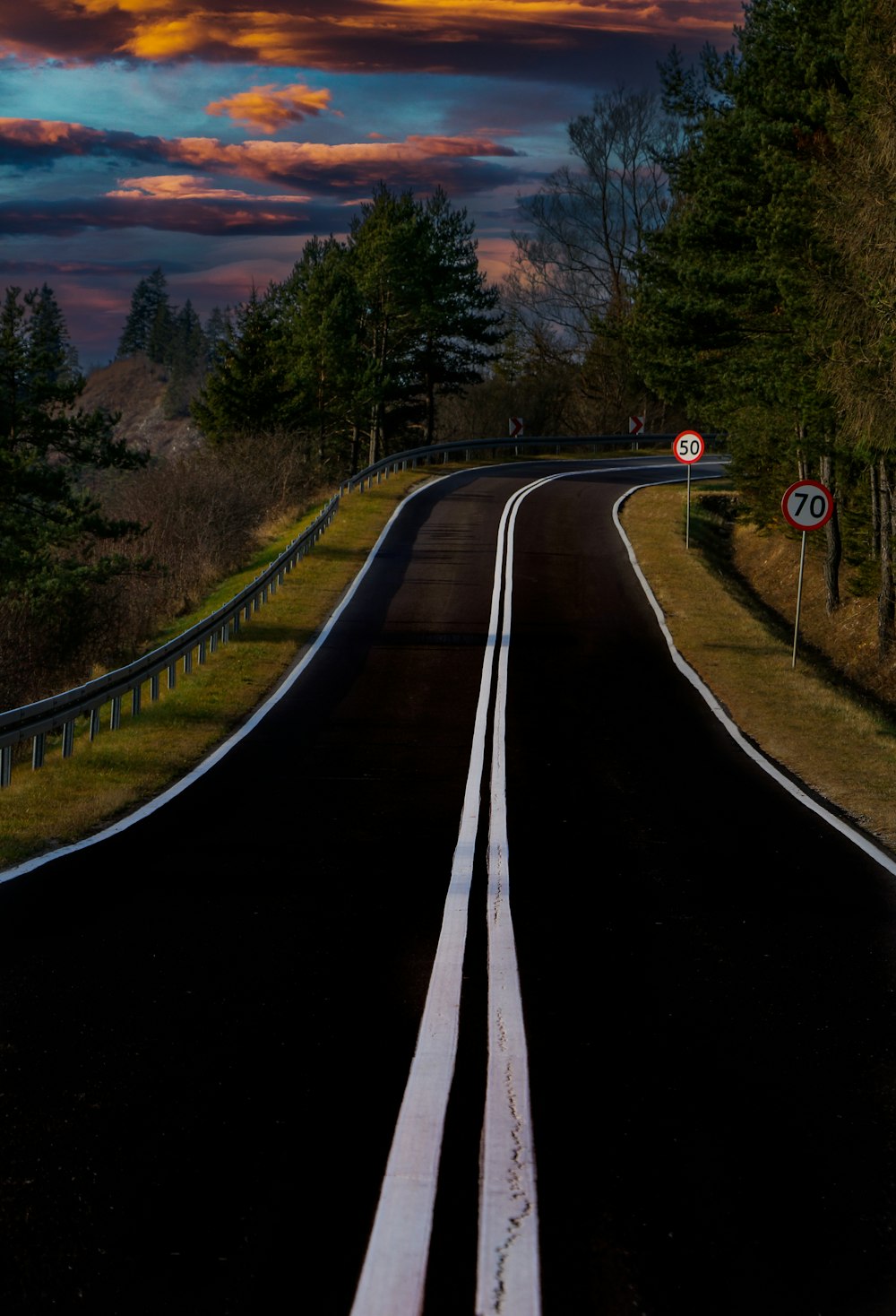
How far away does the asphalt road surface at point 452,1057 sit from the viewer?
3.90m

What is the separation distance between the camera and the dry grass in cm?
1439

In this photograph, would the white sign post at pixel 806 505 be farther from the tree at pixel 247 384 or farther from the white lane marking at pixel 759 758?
the tree at pixel 247 384

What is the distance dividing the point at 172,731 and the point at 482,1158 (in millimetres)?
12417

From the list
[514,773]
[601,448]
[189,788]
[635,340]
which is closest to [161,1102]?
[189,788]

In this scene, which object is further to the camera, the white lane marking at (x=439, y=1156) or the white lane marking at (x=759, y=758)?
the white lane marking at (x=759, y=758)

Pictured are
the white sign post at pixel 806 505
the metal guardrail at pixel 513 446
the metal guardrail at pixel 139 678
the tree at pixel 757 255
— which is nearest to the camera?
the metal guardrail at pixel 139 678

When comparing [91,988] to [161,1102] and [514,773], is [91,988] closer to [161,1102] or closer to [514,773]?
[161,1102]

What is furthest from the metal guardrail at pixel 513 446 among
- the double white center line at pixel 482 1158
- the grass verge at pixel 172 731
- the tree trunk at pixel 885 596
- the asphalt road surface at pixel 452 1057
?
the double white center line at pixel 482 1158

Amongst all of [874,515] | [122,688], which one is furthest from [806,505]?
[874,515]

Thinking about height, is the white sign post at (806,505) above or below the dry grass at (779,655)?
above

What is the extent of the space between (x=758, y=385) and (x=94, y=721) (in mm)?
20227

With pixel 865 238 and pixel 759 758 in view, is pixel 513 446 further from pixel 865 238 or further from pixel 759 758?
pixel 759 758

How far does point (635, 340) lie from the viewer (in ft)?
119

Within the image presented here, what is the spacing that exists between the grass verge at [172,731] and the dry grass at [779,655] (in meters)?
6.90
